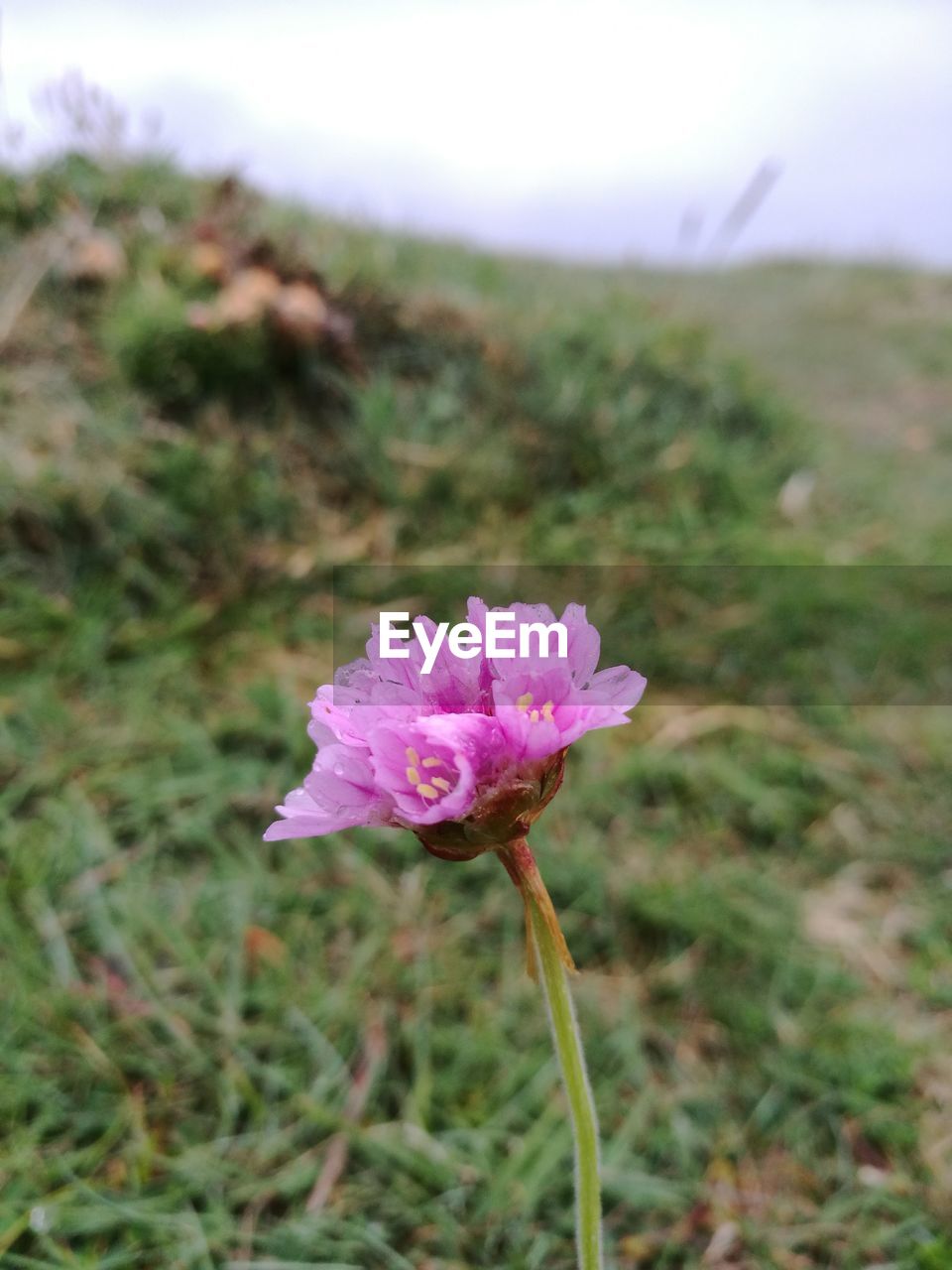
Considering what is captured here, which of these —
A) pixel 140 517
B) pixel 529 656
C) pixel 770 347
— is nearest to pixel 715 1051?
pixel 529 656

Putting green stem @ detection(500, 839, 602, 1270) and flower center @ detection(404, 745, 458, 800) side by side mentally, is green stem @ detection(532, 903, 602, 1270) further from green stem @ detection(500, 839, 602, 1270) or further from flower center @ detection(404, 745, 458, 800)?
flower center @ detection(404, 745, 458, 800)

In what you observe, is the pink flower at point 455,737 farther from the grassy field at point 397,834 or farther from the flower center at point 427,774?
the grassy field at point 397,834

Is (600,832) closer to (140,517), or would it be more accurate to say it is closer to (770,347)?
(140,517)

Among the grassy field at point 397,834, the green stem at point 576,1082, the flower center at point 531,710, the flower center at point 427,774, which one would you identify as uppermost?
the flower center at point 531,710

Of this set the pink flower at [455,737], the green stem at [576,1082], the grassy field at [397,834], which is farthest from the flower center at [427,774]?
the grassy field at [397,834]

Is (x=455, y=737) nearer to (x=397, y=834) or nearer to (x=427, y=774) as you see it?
(x=427, y=774)

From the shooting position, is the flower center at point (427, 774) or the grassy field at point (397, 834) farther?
the grassy field at point (397, 834)

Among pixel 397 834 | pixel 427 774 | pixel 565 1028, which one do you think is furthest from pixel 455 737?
pixel 397 834
